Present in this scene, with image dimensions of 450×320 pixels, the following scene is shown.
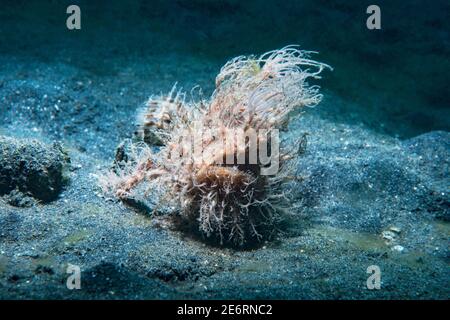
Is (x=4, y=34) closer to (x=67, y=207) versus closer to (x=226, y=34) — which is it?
(x=226, y=34)

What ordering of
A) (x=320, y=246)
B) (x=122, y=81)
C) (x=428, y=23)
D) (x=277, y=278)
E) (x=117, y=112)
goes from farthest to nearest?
1. (x=428, y=23)
2. (x=122, y=81)
3. (x=117, y=112)
4. (x=320, y=246)
5. (x=277, y=278)

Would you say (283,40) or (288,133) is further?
(283,40)

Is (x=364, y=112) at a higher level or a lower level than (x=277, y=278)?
higher

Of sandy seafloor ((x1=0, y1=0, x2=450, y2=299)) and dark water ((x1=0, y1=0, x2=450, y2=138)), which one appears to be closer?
sandy seafloor ((x1=0, y1=0, x2=450, y2=299))

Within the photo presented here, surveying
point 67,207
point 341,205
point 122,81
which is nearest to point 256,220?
point 341,205

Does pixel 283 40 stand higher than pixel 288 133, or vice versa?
pixel 283 40
